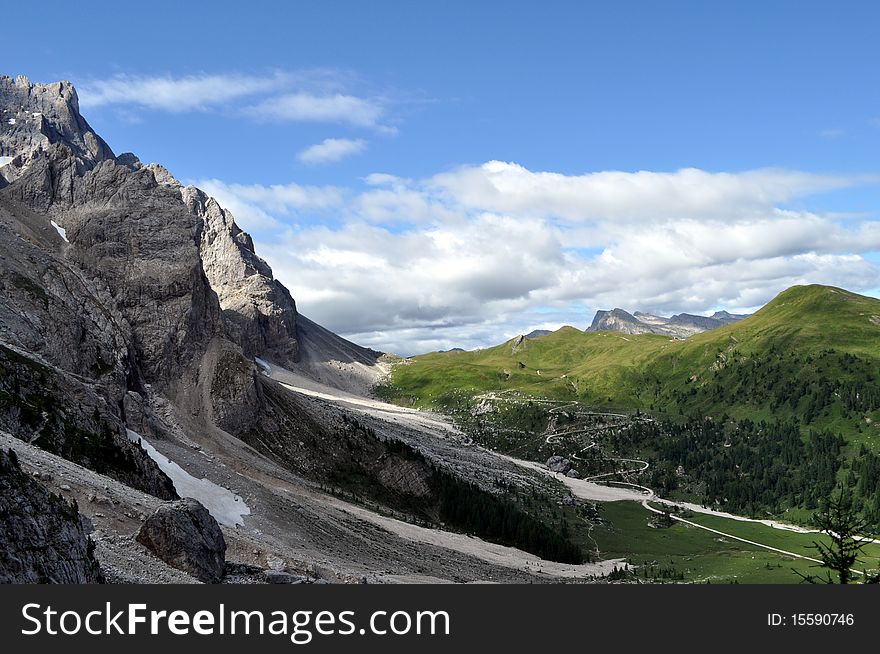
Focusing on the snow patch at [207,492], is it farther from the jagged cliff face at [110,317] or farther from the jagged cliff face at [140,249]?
the jagged cliff face at [140,249]

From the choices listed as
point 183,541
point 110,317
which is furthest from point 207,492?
point 110,317

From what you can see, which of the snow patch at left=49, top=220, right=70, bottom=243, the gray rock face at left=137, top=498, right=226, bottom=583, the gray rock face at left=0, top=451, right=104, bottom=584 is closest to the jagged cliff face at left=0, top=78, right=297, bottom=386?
the snow patch at left=49, top=220, right=70, bottom=243

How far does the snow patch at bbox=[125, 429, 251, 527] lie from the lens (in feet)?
232

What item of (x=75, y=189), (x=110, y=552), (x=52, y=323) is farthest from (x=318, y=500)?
(x=75, y=189)

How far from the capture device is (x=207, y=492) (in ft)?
248

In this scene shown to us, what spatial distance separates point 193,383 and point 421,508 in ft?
170

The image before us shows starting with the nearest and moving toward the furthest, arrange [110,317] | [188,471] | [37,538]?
1. [37,538]
2. [188,471]
3. [110,317]

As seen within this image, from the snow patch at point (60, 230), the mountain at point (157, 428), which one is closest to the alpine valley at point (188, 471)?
the mountain at point (157, 428)

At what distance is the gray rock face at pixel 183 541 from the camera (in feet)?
126

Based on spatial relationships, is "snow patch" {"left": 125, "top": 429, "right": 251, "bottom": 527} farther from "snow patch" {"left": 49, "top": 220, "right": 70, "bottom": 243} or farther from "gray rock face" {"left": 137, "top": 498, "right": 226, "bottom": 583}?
"snow patch" {"left": 49, "top": 220, "right": 70, "bottom": 243}

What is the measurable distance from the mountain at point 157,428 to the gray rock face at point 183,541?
0.74 metres

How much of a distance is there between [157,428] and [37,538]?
69.5 metres

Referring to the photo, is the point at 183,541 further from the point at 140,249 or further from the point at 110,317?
the point at 140,249

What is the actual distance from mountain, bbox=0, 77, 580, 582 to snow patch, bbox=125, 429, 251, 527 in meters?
0.29
